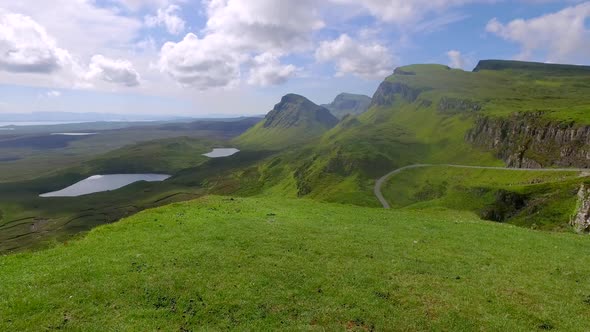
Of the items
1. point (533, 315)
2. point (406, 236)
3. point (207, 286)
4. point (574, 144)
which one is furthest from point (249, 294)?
point (574, 144)

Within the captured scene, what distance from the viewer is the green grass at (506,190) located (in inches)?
3531

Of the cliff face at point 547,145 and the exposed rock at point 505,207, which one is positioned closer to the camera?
the exposed rock at point 505,207

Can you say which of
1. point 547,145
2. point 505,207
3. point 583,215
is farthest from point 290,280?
point 547,145

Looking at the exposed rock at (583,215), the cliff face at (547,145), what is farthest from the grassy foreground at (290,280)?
the cliff face at (547,145)

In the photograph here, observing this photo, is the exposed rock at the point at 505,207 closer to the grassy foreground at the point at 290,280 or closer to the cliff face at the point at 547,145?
the cliff face at the point at 547,145

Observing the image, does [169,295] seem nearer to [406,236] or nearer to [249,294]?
[249,294]

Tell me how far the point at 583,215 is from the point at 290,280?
→ 72318 millimetres

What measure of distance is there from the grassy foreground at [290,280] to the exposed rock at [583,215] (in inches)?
1473

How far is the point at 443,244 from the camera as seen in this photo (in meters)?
33.3

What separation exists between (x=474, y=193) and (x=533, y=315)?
123245 mm

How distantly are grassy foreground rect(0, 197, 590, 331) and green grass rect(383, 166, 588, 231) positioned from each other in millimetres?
61706

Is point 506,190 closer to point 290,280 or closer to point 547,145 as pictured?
point 547,145

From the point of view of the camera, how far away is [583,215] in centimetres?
6844

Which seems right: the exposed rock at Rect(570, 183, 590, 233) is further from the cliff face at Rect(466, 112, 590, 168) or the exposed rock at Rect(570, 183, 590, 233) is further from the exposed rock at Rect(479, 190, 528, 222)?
the cliff face at Rect(466, 112, 590, 168)
